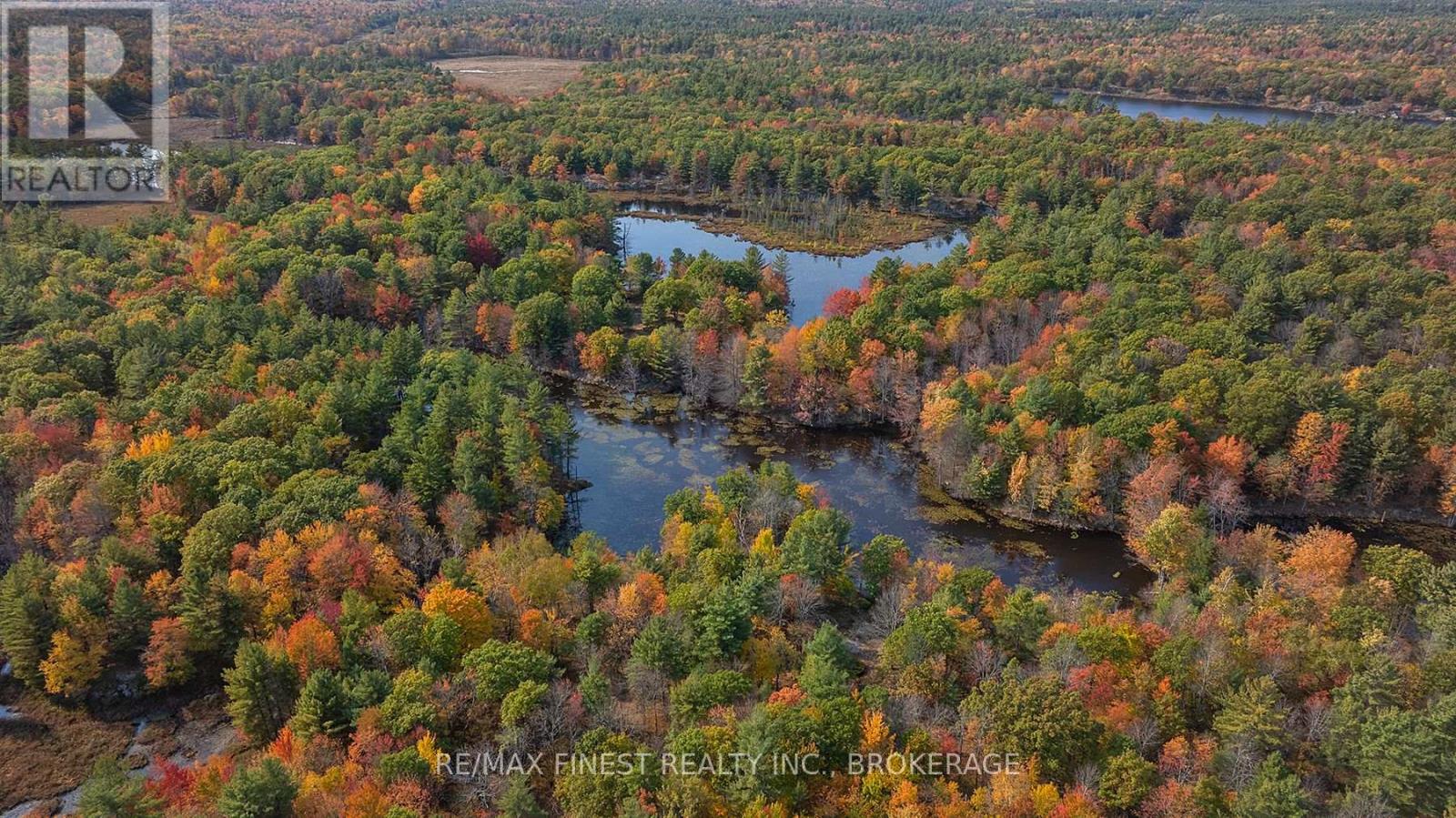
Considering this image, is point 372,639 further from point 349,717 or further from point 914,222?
point 914,222

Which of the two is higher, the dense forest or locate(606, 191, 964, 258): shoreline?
locate(606, 191, 964, 258): shoreline

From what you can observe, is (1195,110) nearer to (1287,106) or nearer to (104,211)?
(1287,106)

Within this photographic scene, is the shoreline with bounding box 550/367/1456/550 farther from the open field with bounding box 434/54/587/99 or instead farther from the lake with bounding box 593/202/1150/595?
the open field with bounding box 434/54/587/99

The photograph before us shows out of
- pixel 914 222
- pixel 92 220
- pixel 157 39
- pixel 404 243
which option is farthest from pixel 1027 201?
pixel 157 39

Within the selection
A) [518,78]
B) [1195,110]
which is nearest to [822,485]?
[1195,110]

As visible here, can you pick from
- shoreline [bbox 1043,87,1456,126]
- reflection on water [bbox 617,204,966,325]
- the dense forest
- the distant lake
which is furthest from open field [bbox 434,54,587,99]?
shoreline [bbox 1043,87,1456,126]

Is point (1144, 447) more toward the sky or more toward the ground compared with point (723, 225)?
more toward the ground
